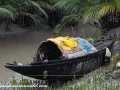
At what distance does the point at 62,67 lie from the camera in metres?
6.60

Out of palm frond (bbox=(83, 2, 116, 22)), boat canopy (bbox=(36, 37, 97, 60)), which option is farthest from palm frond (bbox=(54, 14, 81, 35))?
boat canopy (bbox=(36, 37, 97, 60))

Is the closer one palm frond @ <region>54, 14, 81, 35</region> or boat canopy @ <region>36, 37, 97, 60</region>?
boat canopy @ <region>36, 37, 97, 60</region>

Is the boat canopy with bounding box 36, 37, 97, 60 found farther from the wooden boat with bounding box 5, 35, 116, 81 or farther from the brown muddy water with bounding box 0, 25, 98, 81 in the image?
the brown muddy water with bounding box 0, 25, 98, 81

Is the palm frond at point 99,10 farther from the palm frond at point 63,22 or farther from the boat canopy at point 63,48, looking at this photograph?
the palm frond at point 63,22

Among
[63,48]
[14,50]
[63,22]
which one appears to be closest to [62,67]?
[63,48]

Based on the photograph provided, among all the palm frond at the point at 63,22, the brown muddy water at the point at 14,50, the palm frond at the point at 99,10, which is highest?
the palm frond at the point at 99,10

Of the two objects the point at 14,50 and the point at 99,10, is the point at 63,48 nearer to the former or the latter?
the point at 99,10

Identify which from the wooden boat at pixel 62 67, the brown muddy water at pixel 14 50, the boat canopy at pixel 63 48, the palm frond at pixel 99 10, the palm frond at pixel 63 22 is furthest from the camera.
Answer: the palm frond at pixel 63 22

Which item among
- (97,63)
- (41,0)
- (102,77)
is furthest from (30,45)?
(102,77)

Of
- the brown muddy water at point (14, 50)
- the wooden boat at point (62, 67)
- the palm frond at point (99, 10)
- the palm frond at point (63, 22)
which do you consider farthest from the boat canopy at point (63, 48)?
the palm frond at point (63, 22)

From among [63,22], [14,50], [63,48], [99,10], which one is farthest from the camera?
[14,50]

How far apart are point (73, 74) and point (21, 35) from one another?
12.4 m

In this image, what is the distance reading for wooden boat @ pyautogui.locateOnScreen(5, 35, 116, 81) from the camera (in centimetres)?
621

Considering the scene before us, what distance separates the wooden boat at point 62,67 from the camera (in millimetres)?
6211
